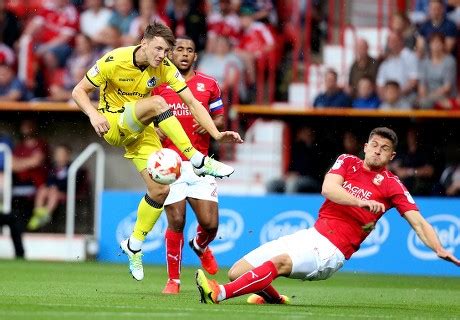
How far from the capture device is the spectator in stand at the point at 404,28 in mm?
19531

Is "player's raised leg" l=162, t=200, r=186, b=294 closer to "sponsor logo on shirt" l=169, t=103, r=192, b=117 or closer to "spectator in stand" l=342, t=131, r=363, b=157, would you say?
"sponsor logo on shirt" l=169, t=103, r=192, b=117

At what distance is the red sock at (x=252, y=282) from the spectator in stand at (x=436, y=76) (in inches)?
399

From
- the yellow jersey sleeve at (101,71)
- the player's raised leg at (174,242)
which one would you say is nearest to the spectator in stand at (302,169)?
the player's raised leg at (174,242)

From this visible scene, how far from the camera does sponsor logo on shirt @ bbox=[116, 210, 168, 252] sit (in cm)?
1800

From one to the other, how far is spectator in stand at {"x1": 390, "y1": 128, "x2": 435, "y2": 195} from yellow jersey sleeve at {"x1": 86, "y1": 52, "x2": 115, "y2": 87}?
8287mm

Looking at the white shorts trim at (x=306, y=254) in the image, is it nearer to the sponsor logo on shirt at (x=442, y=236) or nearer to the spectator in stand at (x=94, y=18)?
the sponsor logo on shirt at (x=442, y=236)

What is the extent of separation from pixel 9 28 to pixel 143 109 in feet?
39.3

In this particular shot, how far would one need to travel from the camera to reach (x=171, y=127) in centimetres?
1102

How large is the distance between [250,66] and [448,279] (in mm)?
6247

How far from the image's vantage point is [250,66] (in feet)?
67.4

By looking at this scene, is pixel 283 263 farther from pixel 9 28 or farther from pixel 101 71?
pixel 9 28

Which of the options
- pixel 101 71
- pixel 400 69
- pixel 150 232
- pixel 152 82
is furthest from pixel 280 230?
pixel 101 71

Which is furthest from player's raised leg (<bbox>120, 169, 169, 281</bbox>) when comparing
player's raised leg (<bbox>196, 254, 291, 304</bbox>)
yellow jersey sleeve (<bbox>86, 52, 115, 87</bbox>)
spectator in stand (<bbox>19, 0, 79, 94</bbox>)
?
spectator in stand (<bbox>19, 0, 79, 94</bbox>)

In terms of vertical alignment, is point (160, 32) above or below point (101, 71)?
above
